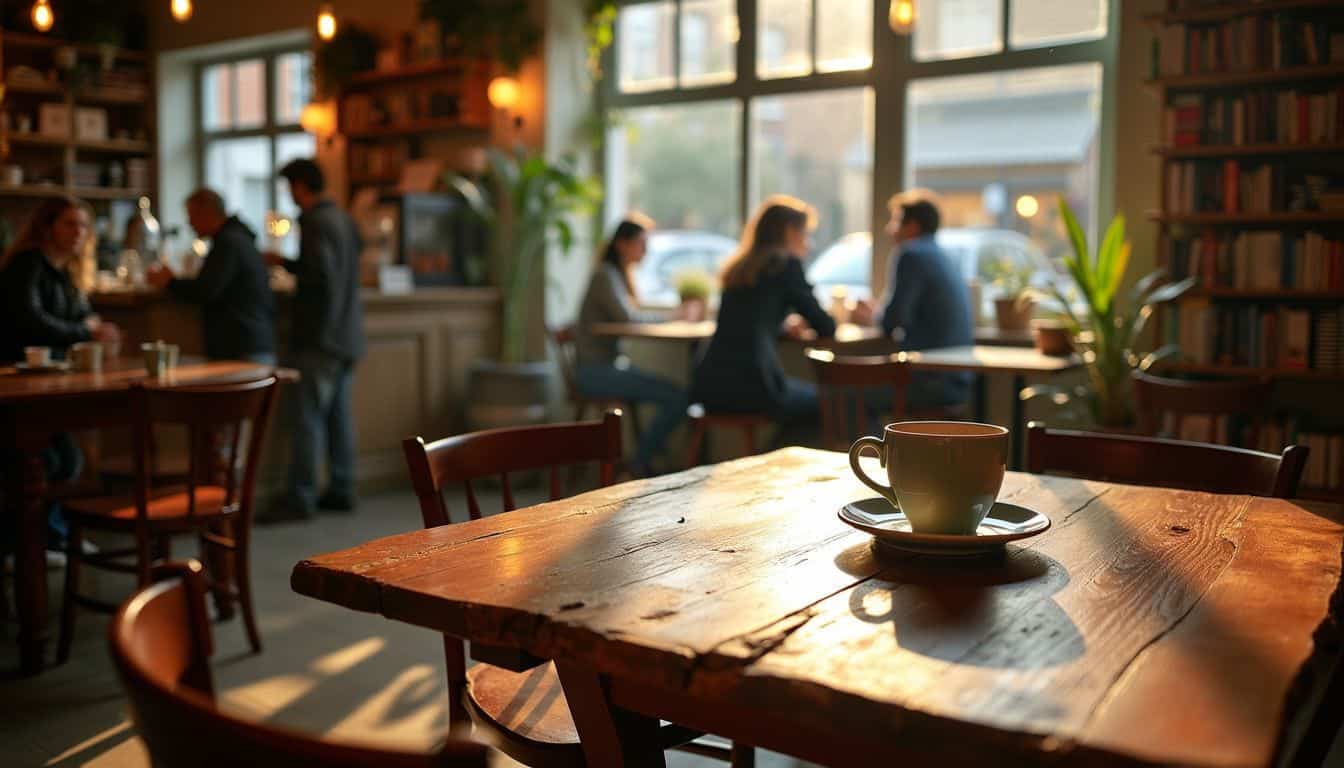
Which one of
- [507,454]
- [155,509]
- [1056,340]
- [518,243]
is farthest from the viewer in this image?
[518,243]

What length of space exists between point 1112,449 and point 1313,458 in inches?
121

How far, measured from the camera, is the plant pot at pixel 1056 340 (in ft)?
15.5

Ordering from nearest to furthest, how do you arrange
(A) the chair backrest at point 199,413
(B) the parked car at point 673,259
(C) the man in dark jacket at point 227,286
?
(A) the chair backrest at point 199,413
(C) the man in dark jacket at point 227,286
(B) the parked car at point 673,259

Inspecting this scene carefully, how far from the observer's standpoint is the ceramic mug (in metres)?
1.22

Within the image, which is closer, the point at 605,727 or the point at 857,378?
the point at 605,727

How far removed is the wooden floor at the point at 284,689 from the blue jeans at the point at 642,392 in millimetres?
2027

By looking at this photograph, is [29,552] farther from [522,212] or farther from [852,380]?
[522,212]

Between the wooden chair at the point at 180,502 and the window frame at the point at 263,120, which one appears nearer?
the wooden chair at the point at 180,502

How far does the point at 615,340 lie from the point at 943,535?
187 inches

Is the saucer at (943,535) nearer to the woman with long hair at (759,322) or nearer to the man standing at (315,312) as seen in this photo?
the woman with long hair at (759,322)

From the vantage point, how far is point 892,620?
104 centimetres

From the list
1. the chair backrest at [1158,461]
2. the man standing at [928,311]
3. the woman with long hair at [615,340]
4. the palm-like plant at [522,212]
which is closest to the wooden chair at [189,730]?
the chair backrest at [1158,461]

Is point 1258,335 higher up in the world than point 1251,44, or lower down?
lower down

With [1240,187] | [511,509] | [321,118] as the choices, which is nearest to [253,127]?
[321,118]
